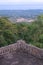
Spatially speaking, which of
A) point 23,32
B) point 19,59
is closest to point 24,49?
point 19,59

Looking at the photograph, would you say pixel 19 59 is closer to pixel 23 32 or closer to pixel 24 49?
pixel 24 49

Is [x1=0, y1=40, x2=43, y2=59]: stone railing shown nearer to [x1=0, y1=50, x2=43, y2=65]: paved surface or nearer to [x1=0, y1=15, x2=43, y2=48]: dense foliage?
[x1=0, y1=50, x2=43, y2=65]: paved surface

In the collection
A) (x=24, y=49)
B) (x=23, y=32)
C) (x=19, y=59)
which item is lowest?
(x=23, y=32)

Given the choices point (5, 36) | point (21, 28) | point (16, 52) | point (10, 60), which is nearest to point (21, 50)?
point (16, 52)

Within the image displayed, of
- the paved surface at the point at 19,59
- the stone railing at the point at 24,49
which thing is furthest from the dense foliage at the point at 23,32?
the paved surface at the point at 19,59

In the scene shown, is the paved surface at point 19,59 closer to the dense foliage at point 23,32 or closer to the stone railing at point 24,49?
the stone railing at point 24,49

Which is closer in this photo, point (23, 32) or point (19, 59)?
point (19, 59)

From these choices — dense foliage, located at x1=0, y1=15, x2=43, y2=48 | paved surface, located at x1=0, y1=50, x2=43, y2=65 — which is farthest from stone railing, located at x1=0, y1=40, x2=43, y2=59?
dense foliage, located at x1=0, y1=15, x2=43, y2=48
